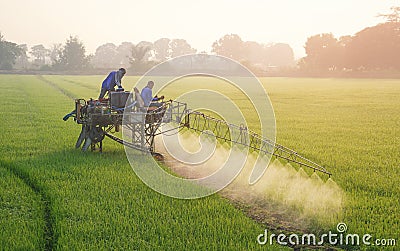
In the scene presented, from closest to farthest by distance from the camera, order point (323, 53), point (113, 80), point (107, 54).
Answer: point (113, 80) < point (323, 53) < point (107, 54)

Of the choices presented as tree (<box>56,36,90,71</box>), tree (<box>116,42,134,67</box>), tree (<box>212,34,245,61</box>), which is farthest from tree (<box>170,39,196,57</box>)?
tree (<box>56,36,90,71</box>)

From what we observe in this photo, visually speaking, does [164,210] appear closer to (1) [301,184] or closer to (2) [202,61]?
(1) [301,184]

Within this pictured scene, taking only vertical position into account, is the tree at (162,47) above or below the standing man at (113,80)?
above

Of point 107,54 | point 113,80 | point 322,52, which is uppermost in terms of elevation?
point 107,54

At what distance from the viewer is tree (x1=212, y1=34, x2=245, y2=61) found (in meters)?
109

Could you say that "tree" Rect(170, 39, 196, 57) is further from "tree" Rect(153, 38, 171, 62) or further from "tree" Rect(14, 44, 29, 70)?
"tree" Rect(14, 44, 29, 70)

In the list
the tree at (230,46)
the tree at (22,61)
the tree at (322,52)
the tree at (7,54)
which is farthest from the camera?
the tree at (230,46)

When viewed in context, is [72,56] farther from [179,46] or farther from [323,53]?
[179,46]

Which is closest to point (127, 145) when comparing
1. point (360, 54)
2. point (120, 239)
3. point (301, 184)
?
point (301, 184)

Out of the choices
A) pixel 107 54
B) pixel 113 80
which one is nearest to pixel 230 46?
pixel 107 54

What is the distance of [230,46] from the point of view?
109 m

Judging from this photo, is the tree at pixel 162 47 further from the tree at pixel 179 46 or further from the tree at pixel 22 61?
the tree at pixel 22 61

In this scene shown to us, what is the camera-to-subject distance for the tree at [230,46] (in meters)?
109

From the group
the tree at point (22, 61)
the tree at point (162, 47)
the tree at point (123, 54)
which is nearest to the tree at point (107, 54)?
the tree at point (123, 54)
